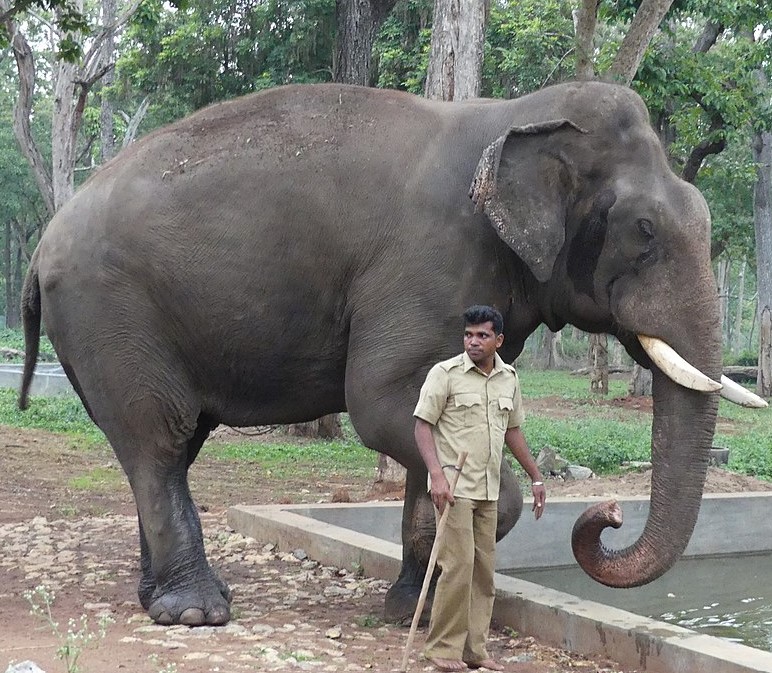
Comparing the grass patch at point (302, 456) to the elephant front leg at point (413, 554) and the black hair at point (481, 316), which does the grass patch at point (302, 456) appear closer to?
the elephant front leg at point (413, 554)

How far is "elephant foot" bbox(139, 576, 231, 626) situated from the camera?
18.7 ft

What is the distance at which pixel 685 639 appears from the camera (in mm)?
4871

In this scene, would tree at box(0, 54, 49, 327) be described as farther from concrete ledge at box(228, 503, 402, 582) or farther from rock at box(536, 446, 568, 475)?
concrete ledge at box(228, 503, 402, 582)

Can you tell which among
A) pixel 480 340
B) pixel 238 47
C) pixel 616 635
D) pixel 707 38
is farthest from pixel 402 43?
pixel 616 635

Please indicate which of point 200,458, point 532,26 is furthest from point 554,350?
point 200,458

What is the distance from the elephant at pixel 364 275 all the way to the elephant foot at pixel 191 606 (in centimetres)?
1

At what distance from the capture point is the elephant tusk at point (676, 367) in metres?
5.13

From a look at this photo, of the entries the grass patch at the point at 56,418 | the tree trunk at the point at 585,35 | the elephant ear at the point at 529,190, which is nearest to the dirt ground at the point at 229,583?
the elephant ear at the point at 529,190

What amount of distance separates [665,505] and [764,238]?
26.6 metres

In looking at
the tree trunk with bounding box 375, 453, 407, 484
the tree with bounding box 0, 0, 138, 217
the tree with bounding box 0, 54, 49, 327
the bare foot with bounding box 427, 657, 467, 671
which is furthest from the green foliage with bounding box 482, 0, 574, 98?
the tree with bounding box 0, 54, 49, 327

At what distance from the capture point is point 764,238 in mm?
30281

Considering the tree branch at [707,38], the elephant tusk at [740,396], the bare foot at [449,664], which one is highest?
the tree branch at [707,38]

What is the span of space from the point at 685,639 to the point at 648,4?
8054 millimetres

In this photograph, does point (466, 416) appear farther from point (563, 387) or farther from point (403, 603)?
point (563, 387)
